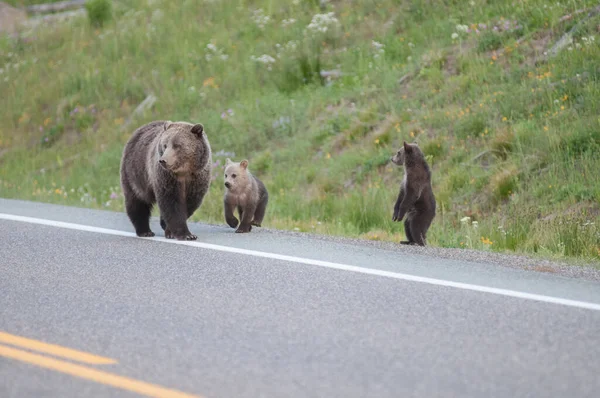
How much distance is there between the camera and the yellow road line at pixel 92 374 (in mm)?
4734

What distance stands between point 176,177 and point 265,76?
10.4m

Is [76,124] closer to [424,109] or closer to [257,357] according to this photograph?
[424,109]

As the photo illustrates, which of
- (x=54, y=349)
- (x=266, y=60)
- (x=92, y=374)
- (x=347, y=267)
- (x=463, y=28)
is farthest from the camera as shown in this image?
(x=266, y=60)

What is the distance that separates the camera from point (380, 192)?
13.3 metres

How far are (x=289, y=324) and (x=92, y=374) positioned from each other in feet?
4.45

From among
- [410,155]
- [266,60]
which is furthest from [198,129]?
[266,60]

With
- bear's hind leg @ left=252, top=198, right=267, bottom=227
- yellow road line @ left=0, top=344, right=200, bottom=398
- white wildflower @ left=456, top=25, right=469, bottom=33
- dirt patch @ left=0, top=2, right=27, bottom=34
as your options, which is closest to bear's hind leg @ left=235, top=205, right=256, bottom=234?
bear's hind leg @ left=252, top=198, right=267, bottom=227

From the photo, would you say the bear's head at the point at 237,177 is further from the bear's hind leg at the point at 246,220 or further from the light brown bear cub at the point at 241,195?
the bear's hind leg at the point at 246,220

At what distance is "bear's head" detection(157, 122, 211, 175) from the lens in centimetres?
949

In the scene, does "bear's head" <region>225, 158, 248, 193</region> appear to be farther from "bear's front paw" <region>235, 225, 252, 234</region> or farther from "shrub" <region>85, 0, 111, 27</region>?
"shrub" <region>85, 0, 111, 27</region>

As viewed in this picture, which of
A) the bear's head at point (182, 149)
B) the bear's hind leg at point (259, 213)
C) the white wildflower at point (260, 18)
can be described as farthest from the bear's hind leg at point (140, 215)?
the white wildflower at point (260, 18)

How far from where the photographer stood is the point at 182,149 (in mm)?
9594

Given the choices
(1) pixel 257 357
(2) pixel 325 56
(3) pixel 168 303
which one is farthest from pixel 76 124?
(1) pixel 257 357

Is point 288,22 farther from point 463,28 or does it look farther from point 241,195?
point 241,195
